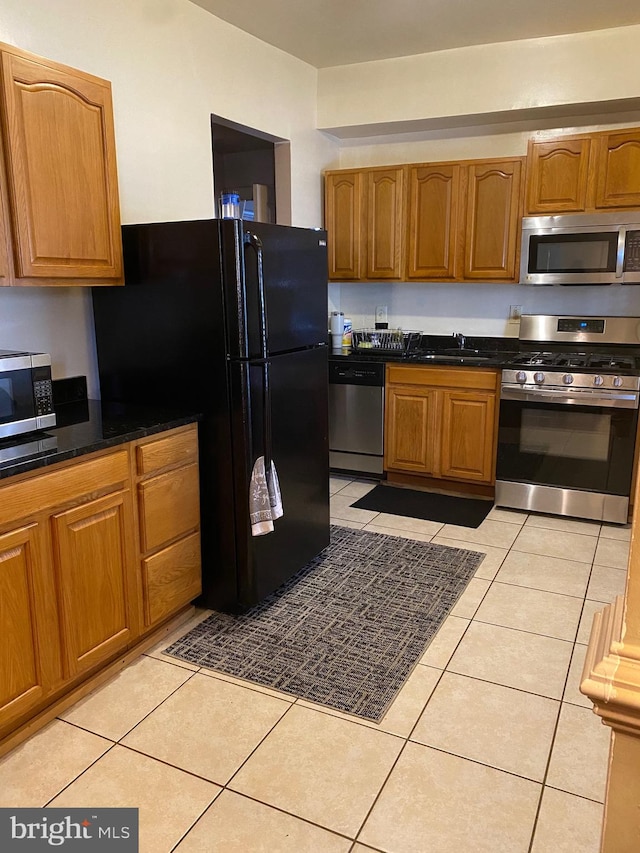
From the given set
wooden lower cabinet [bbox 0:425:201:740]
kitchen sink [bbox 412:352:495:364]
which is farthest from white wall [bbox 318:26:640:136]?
wooden lower cabinet [bbox 0:425:201:740]

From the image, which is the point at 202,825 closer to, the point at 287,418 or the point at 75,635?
the point at 75,635

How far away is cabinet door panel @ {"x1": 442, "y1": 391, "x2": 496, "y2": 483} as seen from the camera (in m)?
4.09

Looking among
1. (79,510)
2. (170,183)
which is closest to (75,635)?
(79,510)

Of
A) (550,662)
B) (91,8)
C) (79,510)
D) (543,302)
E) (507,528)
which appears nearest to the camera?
(79,510)

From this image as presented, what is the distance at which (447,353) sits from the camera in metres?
4.59

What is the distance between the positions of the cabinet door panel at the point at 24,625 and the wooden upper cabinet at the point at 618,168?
11.5 ft

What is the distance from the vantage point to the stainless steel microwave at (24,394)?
2092mm

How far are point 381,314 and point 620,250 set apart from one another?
5.67 ft

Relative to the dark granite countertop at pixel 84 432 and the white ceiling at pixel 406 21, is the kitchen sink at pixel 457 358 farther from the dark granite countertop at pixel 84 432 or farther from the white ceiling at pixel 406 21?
the dark granite countertop at pixel 84 432

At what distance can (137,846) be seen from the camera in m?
1.67

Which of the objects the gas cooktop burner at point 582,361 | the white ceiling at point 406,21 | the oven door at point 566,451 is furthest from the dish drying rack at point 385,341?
the white ceiling at point 406,21

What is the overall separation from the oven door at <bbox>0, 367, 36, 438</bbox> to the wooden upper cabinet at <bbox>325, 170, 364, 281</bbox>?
112 inches

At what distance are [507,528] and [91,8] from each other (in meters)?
3.25

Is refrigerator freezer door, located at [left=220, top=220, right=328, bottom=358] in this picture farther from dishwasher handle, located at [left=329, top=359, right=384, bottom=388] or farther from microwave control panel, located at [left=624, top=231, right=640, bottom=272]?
microwave control panel, located at [left=624, top=231, right=640, bottom=272]
